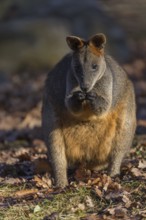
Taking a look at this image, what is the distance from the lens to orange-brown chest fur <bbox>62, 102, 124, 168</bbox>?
7.37 m

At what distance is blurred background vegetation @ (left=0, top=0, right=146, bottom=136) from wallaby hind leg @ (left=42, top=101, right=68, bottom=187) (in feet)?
19.4

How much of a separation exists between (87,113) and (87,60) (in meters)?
0.56

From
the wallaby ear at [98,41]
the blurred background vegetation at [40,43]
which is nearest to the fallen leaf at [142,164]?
the wallaby ear at [98,41]

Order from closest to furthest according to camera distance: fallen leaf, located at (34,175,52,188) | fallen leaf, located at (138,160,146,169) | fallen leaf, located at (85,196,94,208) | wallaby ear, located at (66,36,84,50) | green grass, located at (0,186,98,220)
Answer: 1. green grass, located at (0,186,98,220)
2. fallen leaf, located at (85,196,94,208)
3. wallaby ear, located at (66,36,84,50)
4. fallen leaf, located at (34,175,52,188)
5. fallen leaf, located at (138,160,146,169)

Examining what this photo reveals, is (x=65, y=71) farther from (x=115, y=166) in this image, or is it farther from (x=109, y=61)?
(x=115, y=166)

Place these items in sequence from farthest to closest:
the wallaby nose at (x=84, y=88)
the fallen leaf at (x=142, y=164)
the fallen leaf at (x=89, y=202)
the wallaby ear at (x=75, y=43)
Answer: the fallen leaf at (x=142, y=164)
the wallaby ear at (x=75, y=43)
the wallaby nose at (x=84, y=88)
the fallen leaf at (x=89, y=202)

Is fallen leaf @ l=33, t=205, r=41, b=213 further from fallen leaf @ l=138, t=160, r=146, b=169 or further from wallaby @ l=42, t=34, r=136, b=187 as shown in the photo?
fallen leaf @ l=138, t=160, r=146, b=169

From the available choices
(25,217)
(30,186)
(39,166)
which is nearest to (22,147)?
(39,166)

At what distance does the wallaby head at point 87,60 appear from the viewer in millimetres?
6934

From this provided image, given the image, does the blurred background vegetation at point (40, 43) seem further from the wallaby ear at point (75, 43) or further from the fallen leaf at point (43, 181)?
the wallaby ear at point (75, 43)

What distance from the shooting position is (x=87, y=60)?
7004 millimetres

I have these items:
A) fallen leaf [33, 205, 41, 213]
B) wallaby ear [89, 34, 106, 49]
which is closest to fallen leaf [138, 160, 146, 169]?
wallaby ear [89, 34, 106, 49]

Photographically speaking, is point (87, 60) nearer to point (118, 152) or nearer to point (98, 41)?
point (98, 41)

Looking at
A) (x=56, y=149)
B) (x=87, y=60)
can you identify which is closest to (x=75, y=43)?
(x=87, y=60)
